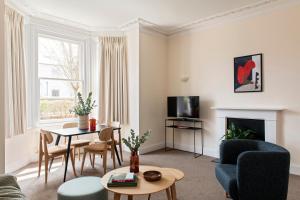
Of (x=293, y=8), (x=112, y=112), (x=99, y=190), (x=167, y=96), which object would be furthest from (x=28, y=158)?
(x=293, y=8)

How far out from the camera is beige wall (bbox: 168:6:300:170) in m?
3.53

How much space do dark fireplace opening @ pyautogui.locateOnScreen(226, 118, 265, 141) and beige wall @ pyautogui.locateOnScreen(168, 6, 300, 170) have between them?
296 mm

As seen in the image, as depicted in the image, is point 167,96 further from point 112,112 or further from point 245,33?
point 245,33

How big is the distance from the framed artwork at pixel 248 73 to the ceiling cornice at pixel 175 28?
0.88 meters

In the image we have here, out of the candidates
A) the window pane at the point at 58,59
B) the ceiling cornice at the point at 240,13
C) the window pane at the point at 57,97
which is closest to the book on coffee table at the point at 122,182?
the window pane at the point at 57,97

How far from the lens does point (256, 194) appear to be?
6.89ft

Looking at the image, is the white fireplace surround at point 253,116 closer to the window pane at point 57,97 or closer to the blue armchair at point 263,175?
the blue armchair at point 263,175

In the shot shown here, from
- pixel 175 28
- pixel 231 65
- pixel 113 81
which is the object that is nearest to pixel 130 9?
pixel 175 28

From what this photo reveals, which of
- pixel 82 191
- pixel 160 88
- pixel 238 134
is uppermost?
pixel 160 88

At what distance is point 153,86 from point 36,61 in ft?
8.59

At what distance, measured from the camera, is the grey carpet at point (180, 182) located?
274 centimetres

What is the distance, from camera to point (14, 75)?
3.59 metres

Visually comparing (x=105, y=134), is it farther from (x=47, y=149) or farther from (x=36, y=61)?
(x=36, y=61)

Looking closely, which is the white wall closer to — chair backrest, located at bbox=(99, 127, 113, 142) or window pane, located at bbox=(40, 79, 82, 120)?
chair backrest, located at bbox=(99, 127, 113, 142)
